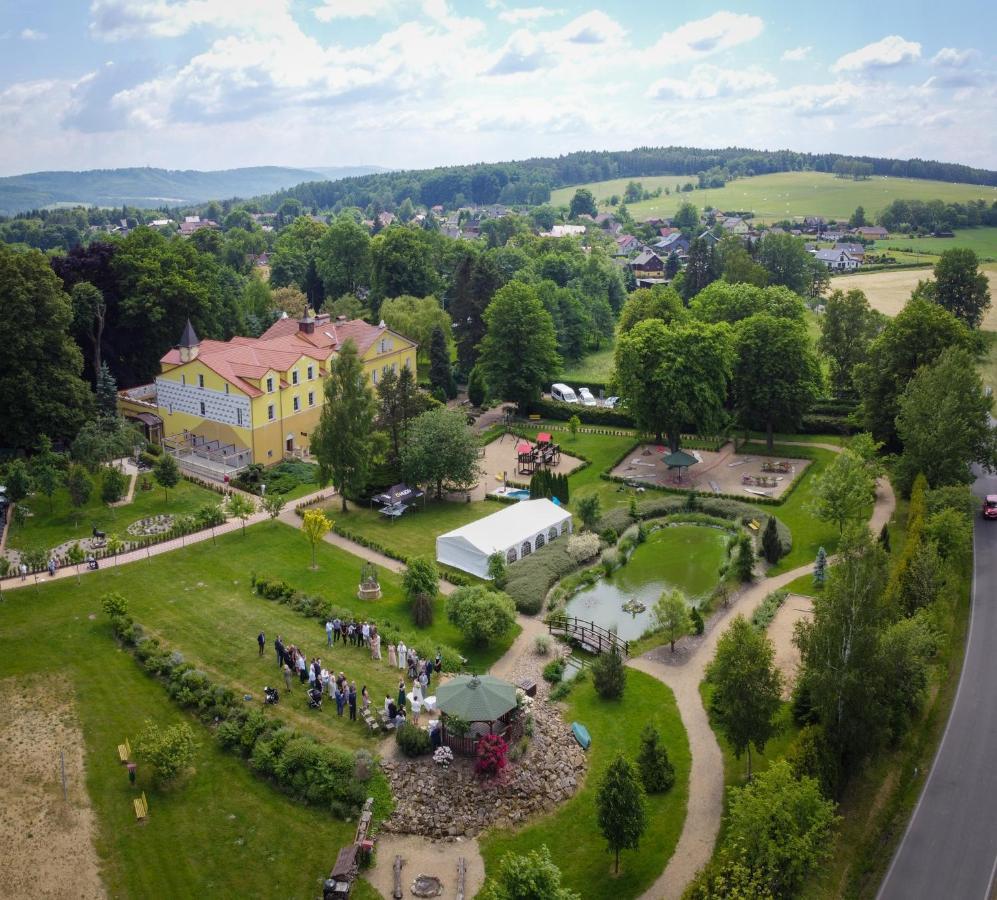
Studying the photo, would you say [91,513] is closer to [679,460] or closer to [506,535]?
[506,535]

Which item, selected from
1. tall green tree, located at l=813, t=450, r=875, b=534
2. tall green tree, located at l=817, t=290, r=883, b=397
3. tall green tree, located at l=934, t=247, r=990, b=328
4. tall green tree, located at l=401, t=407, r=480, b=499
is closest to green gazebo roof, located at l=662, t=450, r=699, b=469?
tall green tree, located at l=813, t=450, r=875, b=534

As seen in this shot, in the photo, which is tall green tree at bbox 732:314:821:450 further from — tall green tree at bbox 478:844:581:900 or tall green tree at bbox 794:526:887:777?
tall green tree at bbox 478:844:581:900

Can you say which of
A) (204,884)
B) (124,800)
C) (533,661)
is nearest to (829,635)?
(533,661)

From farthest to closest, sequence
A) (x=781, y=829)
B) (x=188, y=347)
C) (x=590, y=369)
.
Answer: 1. (x=590, y=369)
2. (x=188, y=347)
3. (x=781, y=829)

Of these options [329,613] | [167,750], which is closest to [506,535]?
[329,613]

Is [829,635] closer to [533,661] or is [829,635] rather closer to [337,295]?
[533,661]

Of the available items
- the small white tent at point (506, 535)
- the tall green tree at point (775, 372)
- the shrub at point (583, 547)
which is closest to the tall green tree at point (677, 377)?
the tall green tree at point (775, 372)
